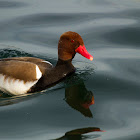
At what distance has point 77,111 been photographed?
215 inches

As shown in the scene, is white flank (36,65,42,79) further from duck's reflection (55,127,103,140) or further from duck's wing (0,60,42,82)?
duck's reflection (55,127,103,140)

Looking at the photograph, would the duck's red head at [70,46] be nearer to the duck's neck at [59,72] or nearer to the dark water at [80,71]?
the duck's neck at [59,72]

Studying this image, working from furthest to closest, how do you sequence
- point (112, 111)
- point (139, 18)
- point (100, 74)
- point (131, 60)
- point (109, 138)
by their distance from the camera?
point (139, 18), point (131, 60), point (100, 74), point (112, 111), point (109, 138)

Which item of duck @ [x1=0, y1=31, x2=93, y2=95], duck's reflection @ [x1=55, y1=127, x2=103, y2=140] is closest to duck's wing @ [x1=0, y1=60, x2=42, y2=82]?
duck @ [x1=0, y1=31, x2=93, y2=95]

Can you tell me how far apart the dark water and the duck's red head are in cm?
45

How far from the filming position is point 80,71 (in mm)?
7051

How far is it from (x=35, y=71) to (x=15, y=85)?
41cm

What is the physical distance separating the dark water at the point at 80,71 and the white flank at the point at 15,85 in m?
0.15

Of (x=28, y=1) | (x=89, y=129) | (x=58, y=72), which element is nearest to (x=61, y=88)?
(x=58, y=72)

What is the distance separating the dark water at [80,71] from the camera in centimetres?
496

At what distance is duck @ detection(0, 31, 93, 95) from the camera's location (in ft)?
19.9

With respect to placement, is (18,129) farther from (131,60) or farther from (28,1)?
(28,1)

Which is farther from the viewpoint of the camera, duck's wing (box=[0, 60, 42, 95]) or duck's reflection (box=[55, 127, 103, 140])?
duck's wing (box=[0, 60, 42, 95])

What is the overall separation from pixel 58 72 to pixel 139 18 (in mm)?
4528
